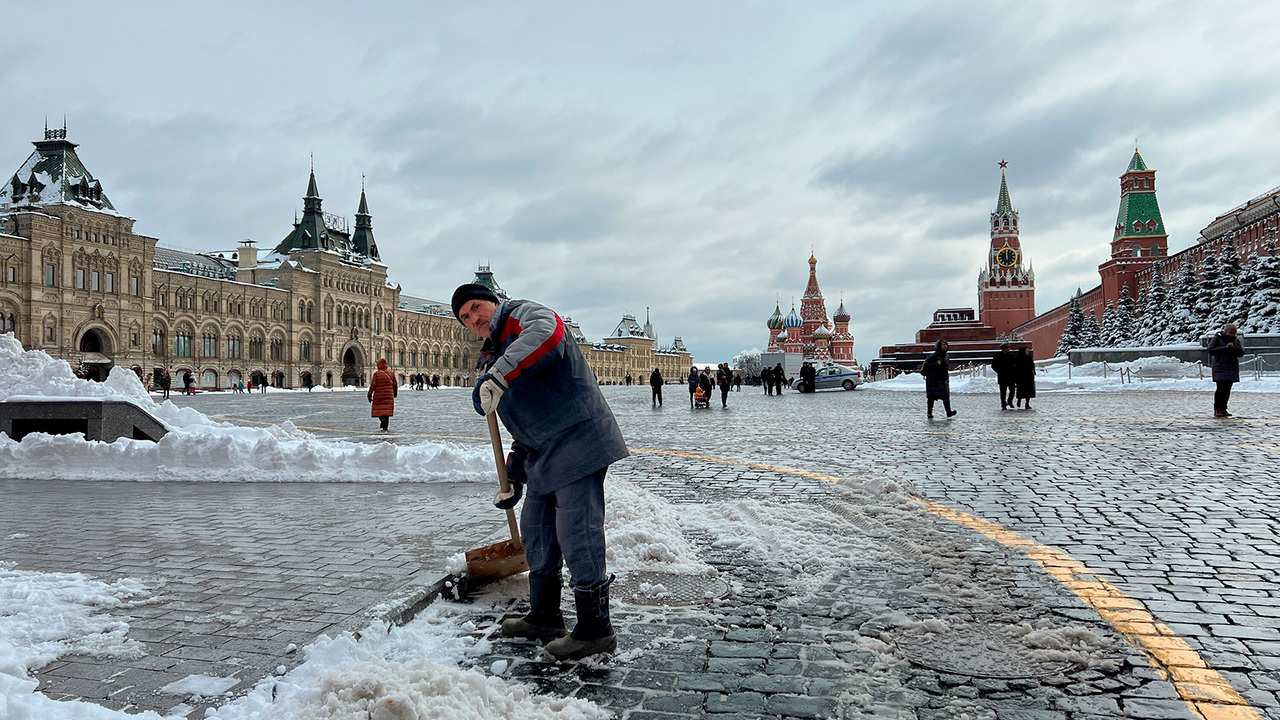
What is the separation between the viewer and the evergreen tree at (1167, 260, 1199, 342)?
139 ft

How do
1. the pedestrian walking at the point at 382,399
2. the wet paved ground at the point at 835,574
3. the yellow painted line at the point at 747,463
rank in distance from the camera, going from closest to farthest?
the wet paved ground at the point at 835,574, the yellow painted line at the point at 747,463, the pedestrian walking at the point at 382,399

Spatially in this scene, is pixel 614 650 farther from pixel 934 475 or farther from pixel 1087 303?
pixel 1087 303

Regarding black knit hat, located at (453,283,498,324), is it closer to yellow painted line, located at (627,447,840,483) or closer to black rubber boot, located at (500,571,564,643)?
black rubber boot, located at (500,571,564,643)

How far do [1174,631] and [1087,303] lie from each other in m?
94.2

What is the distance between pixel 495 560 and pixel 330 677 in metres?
1.57

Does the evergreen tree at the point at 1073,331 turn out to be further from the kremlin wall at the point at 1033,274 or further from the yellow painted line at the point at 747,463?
the yellow painted line at the point at 747,463

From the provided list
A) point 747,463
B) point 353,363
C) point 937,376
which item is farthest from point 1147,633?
point 353,363

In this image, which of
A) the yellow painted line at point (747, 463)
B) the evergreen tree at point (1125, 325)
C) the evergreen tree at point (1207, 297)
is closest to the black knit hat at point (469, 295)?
the yellow painted line at point (747, 463)

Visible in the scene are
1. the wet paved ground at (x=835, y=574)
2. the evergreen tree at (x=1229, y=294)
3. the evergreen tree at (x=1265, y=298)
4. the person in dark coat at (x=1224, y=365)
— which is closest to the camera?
the wet paved ground at (x=835, y=574)

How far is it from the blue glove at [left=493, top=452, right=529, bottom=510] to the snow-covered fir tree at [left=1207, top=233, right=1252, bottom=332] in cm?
4315

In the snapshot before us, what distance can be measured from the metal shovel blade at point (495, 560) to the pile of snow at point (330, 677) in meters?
0.40

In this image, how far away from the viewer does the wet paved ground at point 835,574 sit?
2943mm

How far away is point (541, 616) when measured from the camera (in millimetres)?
3564

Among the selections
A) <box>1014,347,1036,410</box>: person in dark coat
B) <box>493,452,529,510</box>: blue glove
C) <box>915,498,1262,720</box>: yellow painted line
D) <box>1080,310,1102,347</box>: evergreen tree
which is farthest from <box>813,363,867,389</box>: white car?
<box>493,452,529,510</box>: blue glove
